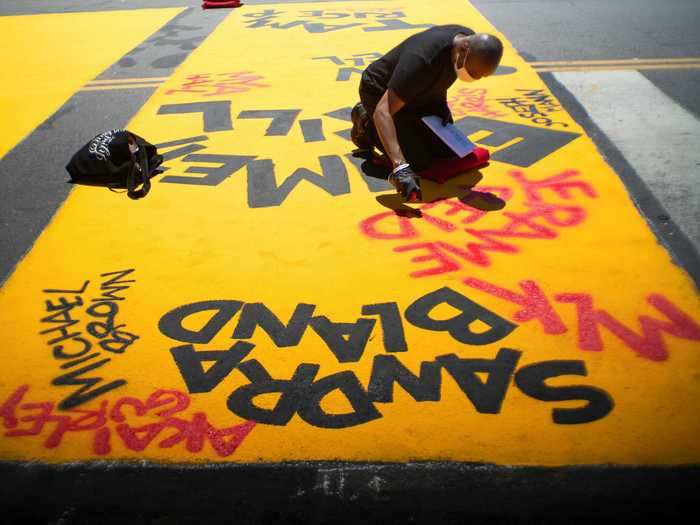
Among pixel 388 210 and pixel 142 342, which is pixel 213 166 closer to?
pixel 388 210

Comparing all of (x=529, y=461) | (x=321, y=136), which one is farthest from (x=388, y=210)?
(x=529, y=461)

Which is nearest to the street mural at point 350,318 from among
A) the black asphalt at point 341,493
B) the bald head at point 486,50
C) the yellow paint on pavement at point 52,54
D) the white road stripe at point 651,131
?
the black asphalt at point 341,493

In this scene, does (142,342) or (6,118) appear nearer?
(142,342)

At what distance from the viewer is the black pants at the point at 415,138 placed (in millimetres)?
4547

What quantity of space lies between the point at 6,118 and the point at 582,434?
625 centimetres

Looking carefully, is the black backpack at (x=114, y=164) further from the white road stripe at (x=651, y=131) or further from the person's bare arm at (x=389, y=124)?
the white road stripe at (x=651, y=131)

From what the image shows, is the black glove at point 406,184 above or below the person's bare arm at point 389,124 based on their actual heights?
below

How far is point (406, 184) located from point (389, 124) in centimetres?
50

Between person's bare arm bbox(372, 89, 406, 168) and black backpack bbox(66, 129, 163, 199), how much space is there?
5.88 feet

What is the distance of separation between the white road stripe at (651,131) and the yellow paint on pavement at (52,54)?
5376 millimetres

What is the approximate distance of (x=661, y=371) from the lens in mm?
2689

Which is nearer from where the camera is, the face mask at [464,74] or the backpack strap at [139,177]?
the face mask at [464,74]

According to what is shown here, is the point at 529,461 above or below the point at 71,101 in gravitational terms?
above

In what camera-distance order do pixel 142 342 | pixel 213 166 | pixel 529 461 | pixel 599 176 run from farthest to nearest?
pixel 213 166 < pixel 599 176 < pixel 142 342 < pixel 529 461
